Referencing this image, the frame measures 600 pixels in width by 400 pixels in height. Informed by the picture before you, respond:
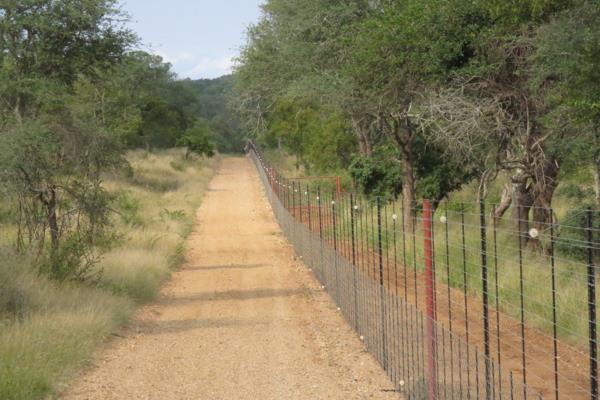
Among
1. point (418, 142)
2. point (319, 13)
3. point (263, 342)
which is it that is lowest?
point (263, 342)

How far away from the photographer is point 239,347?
10.8m

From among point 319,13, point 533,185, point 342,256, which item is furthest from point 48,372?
point 319,13

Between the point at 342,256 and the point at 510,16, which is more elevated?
the point at 510,16

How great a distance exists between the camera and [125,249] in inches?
738

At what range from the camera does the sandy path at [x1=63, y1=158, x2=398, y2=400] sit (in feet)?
28.8

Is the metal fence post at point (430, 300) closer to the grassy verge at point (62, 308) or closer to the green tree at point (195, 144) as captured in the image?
the grassy verge at point (62, 308)

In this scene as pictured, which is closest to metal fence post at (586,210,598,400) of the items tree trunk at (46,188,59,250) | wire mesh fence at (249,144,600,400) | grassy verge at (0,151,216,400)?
wire mesh fence at (249,144,600,400)

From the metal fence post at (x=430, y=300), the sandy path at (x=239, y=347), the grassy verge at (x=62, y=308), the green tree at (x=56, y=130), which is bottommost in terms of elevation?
the sandy path at (x=239, y=347)

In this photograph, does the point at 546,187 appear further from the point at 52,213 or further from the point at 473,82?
the point at 52,213

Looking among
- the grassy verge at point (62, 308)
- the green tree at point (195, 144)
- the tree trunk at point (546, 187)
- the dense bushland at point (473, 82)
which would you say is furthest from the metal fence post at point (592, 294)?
the green tree at point (195, 144)

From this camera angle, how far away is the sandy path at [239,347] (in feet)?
28.8

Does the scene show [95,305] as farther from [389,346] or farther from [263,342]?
[389,346]

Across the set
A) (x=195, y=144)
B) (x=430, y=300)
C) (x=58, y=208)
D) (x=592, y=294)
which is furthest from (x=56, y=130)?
(x=195, y=144)

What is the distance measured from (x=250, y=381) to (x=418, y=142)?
15.6m
